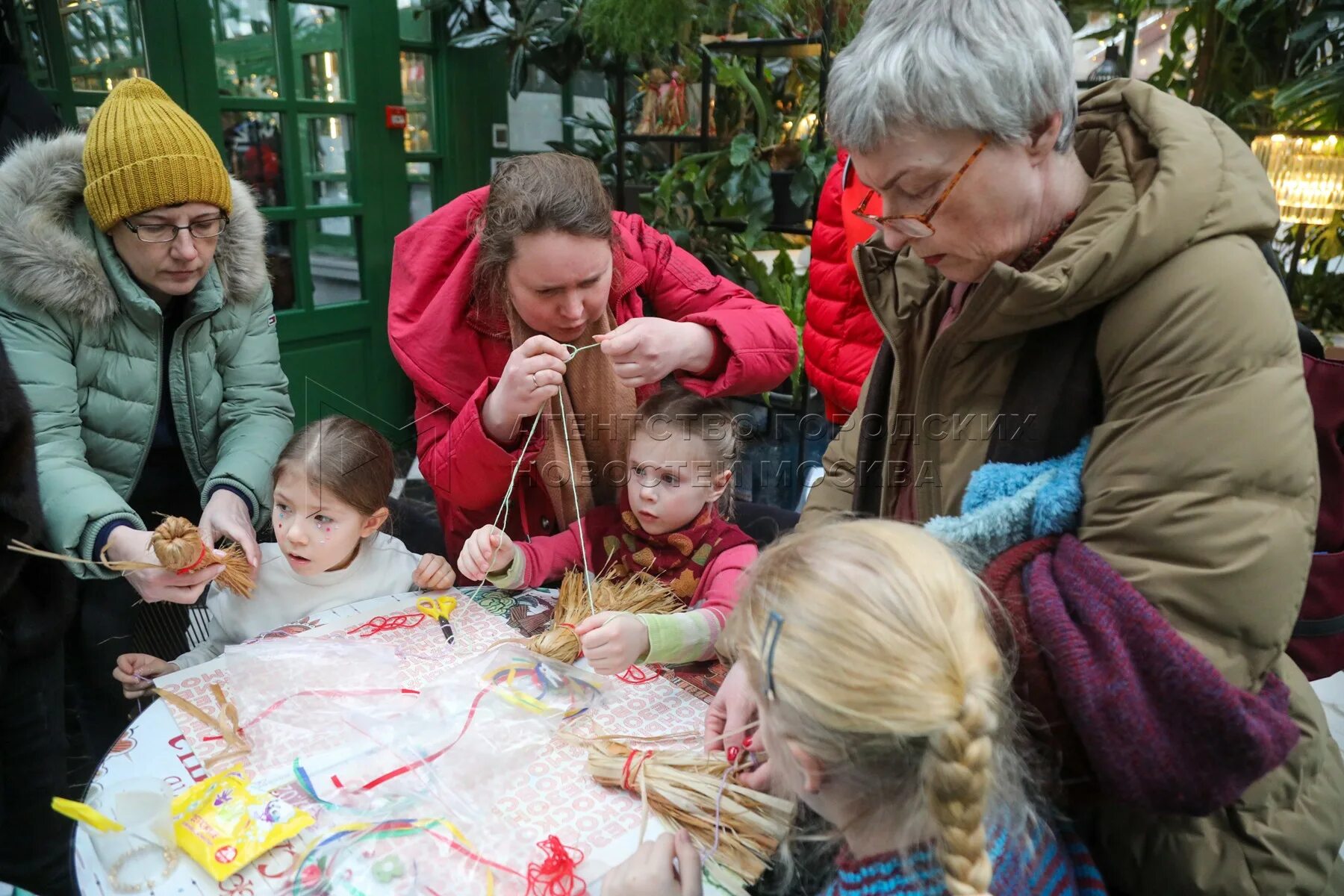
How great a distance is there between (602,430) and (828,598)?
126 cm

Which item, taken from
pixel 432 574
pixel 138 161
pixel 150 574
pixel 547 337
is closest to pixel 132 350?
pixel 138 161

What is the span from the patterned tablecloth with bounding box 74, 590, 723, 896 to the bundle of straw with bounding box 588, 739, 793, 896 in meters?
0.03

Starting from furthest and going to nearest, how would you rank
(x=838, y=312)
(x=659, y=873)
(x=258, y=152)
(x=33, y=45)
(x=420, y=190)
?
(x=420, y=190) < (x=258, y=152) < (x=33, y=45) < (x=838, y=312) < (x=659, y=873)

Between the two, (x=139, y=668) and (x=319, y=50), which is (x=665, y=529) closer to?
(x=139, y=668)

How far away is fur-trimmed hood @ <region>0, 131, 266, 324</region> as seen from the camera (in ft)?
6.26

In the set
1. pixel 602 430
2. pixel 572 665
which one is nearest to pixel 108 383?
pixel 602 430

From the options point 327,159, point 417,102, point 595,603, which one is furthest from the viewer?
point 417,102

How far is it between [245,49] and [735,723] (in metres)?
3.87

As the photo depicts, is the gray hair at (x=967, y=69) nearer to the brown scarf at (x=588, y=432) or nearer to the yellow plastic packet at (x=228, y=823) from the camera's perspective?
the brown scarf at (x=588, y=432)

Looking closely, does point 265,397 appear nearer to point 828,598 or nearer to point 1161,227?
point 828,598

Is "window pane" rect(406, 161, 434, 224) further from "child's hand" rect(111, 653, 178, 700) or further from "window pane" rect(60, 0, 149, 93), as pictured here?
"child's hand" rect(111, 653, 178, 700)

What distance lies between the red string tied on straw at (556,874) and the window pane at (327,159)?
12.7 feet

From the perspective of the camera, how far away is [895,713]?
909mm

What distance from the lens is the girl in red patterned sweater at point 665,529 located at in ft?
6.42
